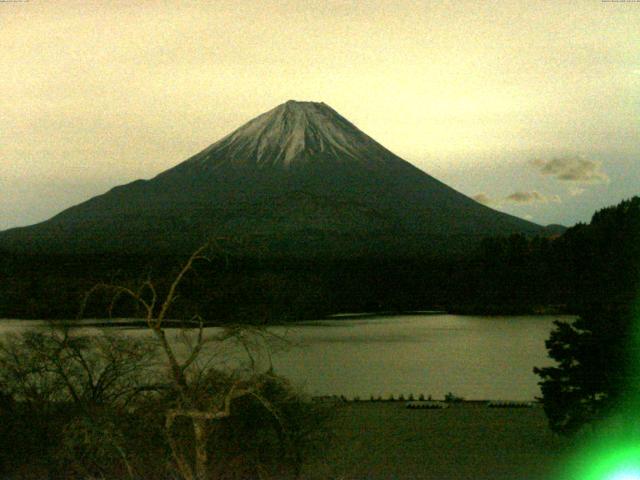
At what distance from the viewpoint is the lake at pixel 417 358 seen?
79.8ft

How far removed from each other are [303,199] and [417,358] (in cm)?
5652

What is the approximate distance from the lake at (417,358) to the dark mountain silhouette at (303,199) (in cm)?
2716

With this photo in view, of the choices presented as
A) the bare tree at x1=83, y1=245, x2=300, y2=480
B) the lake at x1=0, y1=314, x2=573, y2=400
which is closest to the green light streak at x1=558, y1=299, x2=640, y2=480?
the lake at x1=0, y1=314, x2=573, y2=400

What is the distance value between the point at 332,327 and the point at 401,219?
122 feet

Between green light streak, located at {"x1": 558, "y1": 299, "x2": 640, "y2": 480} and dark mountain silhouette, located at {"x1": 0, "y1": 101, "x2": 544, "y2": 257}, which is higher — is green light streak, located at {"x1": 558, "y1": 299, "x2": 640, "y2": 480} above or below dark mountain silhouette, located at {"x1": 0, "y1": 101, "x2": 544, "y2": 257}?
below

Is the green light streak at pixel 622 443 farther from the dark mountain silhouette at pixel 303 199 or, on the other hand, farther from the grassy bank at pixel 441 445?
the dark mountain silhouette at pixel 303 199

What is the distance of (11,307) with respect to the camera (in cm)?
3166

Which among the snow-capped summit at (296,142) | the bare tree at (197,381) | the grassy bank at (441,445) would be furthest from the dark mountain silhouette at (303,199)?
the bare tree at (197,381)

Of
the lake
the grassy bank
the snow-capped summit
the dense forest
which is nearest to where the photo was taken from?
the grassy bank

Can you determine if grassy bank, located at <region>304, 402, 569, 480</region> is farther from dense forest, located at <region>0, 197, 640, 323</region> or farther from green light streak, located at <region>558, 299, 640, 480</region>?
dense forest, located at <region>0, 197, 640, 323</region>

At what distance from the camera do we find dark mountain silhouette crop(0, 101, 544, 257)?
8356 cm

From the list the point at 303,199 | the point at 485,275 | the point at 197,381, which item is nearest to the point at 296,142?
the point at 303,199

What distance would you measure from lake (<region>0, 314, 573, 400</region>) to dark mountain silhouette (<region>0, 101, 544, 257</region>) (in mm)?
27158

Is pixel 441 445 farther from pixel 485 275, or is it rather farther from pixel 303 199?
pixel 303 199
